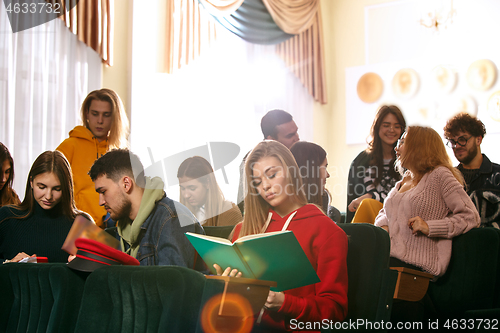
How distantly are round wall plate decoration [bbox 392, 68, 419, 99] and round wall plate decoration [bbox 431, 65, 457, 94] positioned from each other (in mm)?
260

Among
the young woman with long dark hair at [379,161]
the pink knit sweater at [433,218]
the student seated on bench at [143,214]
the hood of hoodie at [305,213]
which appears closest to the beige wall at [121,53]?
the young woman with long dark hair at [379,161]

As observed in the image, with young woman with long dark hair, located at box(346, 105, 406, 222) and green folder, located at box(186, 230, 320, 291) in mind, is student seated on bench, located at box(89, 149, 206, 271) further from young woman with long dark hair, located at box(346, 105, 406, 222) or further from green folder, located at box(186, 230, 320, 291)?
young woman with long dark hair, located at box(346, 105, 406, 222)

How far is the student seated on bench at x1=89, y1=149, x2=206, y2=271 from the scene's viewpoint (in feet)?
6.15

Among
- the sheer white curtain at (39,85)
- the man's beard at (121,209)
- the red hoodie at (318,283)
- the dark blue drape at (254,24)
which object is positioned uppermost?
the dark blue drape at (254,24)

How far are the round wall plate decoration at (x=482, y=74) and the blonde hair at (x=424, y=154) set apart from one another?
4.38 m

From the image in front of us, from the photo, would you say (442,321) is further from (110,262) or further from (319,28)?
(319,28)

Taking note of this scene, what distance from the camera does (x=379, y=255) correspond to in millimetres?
1678

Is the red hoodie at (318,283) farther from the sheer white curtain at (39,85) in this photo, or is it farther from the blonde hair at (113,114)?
the sheer white curtain at (39,85)

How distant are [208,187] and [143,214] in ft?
3.78

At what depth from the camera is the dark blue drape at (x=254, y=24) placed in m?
5.83

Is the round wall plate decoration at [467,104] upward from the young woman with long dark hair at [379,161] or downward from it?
upward

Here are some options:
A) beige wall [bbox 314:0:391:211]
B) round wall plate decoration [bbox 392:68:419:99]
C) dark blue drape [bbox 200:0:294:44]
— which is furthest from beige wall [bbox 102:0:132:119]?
round wall plate decoration [bbox 392:68:419:99]

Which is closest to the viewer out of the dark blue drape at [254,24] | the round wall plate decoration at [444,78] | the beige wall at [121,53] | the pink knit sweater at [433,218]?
the pink knit sweater at [433,218]

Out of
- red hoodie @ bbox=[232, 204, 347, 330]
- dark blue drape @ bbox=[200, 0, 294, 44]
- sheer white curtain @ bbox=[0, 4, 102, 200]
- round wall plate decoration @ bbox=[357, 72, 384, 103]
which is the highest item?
dark blue drape @ bbox=[200, 0, 294, 44]
